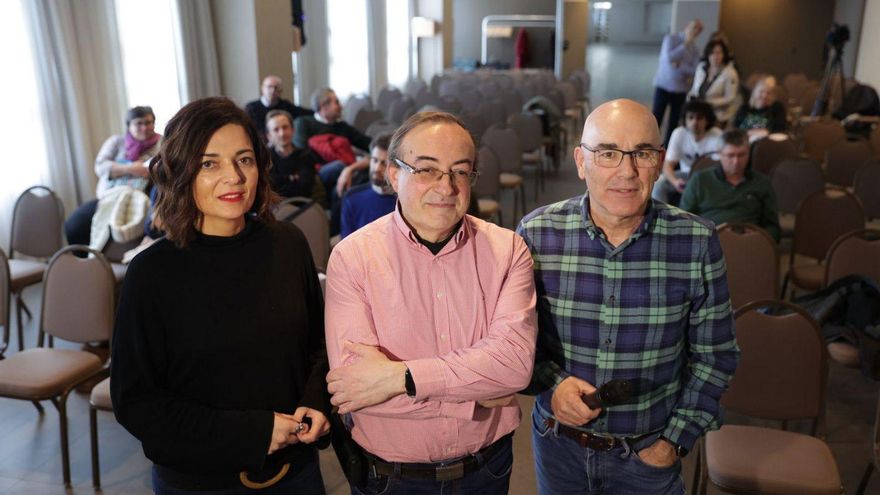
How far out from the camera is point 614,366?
1.62m

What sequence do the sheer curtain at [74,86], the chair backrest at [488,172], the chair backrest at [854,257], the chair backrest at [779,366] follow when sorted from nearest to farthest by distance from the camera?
the chair backrest at [779,366], the chair backrest at [854,257], the sheer curtain at [74,86], the chair backrest at [488,172]

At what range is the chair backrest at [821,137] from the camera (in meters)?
7.28

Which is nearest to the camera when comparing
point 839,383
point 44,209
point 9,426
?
point 9,426

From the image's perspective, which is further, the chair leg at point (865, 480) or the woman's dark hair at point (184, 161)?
the chair leg at point (865, 480)

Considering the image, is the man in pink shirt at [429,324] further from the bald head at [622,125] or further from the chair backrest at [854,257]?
the chair backrest at [854,257]

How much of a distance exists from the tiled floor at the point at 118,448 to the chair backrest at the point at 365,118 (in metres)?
5.29

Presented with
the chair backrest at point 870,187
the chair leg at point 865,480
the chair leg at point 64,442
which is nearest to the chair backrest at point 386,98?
the chair backrest at point 870,187

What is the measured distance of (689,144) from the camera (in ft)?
19.3

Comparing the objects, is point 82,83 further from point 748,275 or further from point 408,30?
point 408,30

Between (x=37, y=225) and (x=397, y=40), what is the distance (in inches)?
436

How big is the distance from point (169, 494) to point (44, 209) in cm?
376

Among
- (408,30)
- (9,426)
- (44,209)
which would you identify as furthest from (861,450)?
(408,30)

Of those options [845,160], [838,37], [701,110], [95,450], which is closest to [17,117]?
[95,450]

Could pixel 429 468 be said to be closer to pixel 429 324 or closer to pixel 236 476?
pixel 429 324
